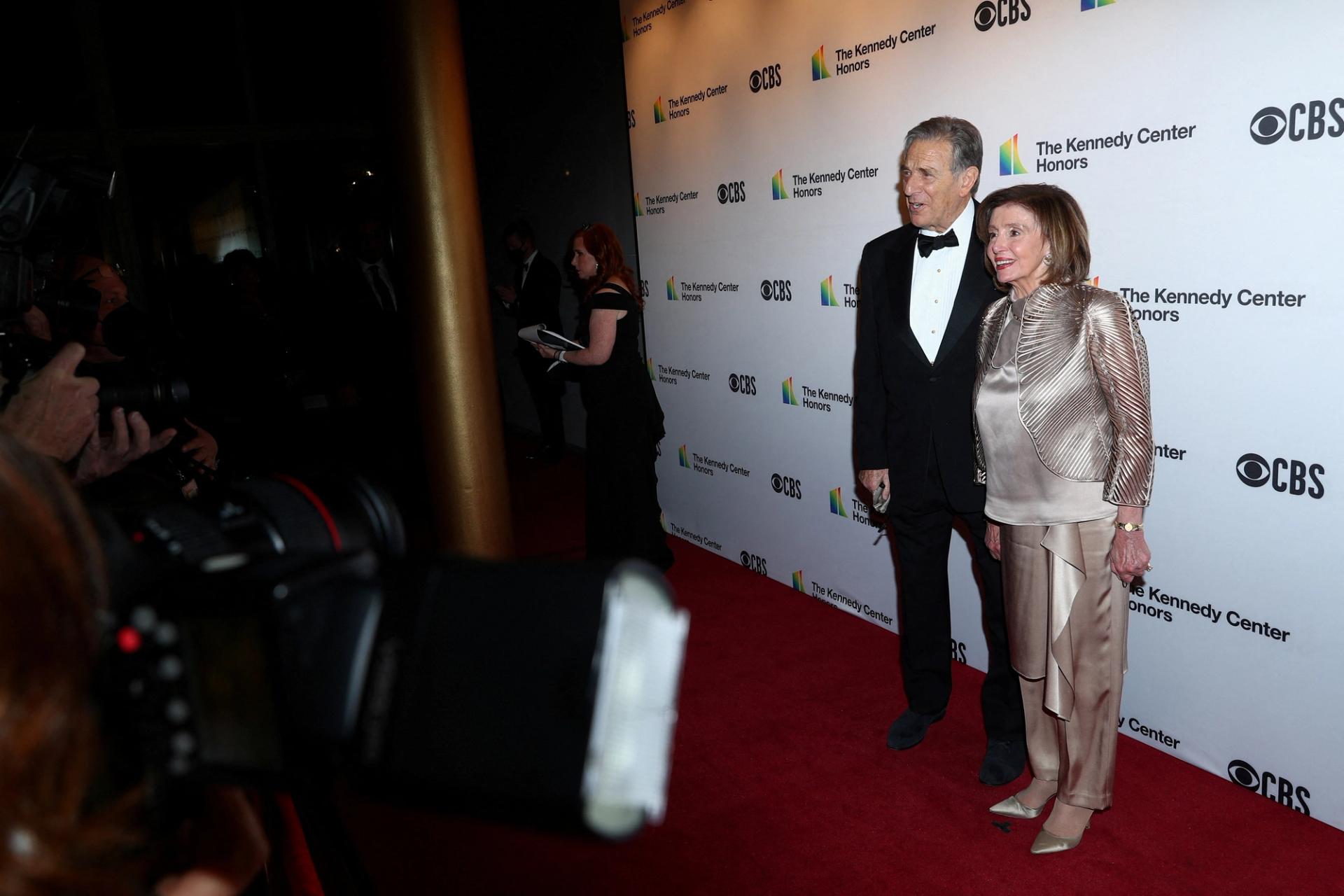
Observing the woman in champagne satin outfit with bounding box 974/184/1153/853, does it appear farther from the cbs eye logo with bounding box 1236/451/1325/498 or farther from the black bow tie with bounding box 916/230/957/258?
the cbs eye logo with bounding box 1236/451/1325/498

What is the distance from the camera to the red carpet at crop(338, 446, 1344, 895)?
215cm

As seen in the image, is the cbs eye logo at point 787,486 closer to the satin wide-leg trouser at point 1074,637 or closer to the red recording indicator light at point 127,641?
the satin wide-leg trouser at point 1074,637

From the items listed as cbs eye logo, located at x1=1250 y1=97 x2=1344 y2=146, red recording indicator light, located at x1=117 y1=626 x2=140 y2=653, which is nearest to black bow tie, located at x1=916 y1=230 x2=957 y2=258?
cbs eye logo, located at x1=1250 y1=97 x2=1344 y2=146

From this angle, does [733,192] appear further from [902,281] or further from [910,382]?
[910,382]

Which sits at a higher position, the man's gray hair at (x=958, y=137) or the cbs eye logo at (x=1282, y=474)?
the man's gray hair at (x=958, y=137)

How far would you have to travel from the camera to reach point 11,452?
0.55m

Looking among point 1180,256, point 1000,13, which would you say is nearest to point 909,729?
point 1180,256

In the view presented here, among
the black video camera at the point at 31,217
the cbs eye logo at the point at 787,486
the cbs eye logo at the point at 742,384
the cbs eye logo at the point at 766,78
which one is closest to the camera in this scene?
the black video camera at the point at 31,217

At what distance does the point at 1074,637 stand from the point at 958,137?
1.28 metres

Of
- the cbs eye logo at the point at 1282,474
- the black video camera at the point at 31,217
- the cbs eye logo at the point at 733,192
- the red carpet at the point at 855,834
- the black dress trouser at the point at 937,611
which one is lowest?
the red carpet at the point at 855,834

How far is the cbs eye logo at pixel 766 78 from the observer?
374 cm

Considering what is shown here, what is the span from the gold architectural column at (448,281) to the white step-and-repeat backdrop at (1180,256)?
132 cm

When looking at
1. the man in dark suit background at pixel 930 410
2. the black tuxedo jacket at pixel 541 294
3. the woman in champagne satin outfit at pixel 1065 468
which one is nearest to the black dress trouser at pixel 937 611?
the man in dark suit background at pixel 930 410

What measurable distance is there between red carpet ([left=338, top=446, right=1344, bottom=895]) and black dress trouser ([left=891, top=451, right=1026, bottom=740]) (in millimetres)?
159
